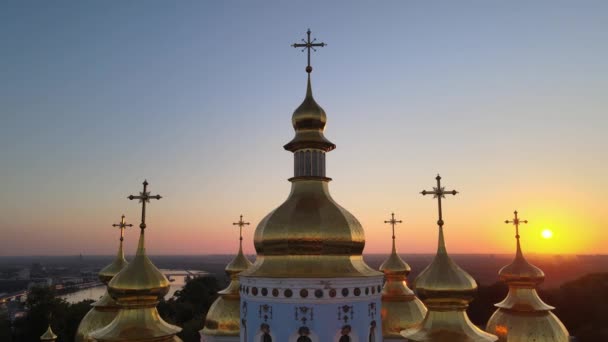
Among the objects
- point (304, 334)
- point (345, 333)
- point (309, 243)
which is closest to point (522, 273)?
point (345, 333)

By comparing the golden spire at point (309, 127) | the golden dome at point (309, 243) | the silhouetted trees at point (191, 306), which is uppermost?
the golden spire at point (309, 127)

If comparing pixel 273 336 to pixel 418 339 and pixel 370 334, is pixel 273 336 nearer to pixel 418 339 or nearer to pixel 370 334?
pixel 370 334

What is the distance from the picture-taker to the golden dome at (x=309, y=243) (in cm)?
1342

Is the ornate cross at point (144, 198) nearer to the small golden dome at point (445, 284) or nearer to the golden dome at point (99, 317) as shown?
the golden dome at point (99, 317)

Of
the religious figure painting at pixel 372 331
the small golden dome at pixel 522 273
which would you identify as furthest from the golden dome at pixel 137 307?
the small golden dome at pixel 522 273

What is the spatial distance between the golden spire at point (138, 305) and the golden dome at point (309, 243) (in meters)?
3.11

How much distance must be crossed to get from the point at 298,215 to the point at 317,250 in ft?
4.20

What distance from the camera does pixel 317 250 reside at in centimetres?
1352

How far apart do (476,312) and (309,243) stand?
35809 millimetres

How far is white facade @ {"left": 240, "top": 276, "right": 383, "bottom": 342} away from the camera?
42.2ft

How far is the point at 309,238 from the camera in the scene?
536 inches

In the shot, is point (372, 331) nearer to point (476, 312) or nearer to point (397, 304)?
point (397, 304)

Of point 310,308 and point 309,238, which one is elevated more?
point 309,238

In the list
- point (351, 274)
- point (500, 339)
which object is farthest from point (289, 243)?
point (500, 339)
